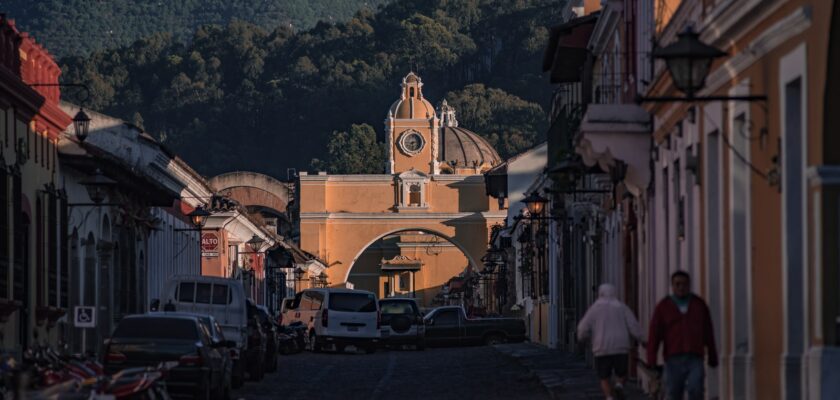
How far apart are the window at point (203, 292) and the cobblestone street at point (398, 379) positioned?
73.6 inches

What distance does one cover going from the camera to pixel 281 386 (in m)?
31.8

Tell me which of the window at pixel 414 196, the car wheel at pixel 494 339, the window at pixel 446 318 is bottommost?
the car wheel at pixel 494 339

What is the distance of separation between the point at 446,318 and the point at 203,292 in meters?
26.0

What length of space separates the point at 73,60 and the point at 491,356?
147225 millimetres

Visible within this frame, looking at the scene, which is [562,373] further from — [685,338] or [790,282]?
[790,282]

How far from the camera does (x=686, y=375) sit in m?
17.7

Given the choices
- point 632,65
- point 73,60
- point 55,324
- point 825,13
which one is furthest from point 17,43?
point 73,60

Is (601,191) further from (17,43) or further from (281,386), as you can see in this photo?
(17,43)

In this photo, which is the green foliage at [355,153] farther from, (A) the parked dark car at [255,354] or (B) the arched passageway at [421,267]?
(A) the parked dark car at [255,354]

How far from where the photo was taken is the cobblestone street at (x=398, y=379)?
94.1 ft

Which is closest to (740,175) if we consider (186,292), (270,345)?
(270,345)

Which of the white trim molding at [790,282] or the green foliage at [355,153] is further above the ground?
the green foliage at [355,153]

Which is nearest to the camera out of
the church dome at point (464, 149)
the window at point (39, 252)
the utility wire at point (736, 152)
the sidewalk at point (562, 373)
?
the utility wire at point (736, 152)

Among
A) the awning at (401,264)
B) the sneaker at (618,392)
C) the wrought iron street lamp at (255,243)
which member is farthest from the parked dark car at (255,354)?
the awning at (401,264)
